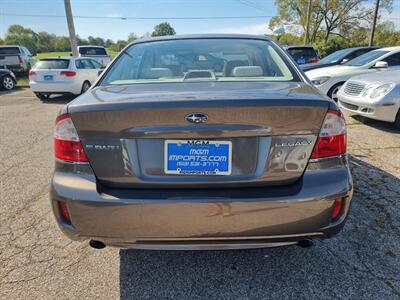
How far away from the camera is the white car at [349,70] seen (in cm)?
783

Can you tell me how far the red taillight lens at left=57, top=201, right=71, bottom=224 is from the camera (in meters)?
1.84

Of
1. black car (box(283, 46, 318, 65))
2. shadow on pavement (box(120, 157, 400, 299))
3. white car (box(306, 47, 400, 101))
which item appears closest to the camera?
shadow on pavement (box(120, 157, 400, 299))

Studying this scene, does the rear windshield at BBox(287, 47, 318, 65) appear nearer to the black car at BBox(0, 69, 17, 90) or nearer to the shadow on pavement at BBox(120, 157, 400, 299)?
the black car at BBox(0, 69, 17, 90)

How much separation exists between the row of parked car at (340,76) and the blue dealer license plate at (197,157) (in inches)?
46.9

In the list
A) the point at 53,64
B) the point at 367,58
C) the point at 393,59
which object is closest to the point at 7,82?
the point at 53,64

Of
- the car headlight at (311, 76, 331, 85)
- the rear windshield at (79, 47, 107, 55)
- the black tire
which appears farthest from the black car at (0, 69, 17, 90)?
the car headlight at (311, 76, 331, 85)

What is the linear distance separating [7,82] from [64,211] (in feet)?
45.8

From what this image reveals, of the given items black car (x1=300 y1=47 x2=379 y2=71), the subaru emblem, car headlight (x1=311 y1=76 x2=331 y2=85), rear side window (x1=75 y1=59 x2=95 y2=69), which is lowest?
car headlight (x1=311 y1=76 x2=331 y2=85)

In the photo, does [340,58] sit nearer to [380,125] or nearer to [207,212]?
[380,125]

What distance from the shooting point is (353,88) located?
20.7 ft

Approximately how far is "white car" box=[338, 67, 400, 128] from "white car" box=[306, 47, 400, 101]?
4.63 feet

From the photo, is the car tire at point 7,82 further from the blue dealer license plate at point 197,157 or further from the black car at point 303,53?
the blue dealer license plate at point 197,157

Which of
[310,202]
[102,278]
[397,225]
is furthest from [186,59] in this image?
[397,225]

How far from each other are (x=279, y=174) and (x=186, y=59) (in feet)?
4.80
